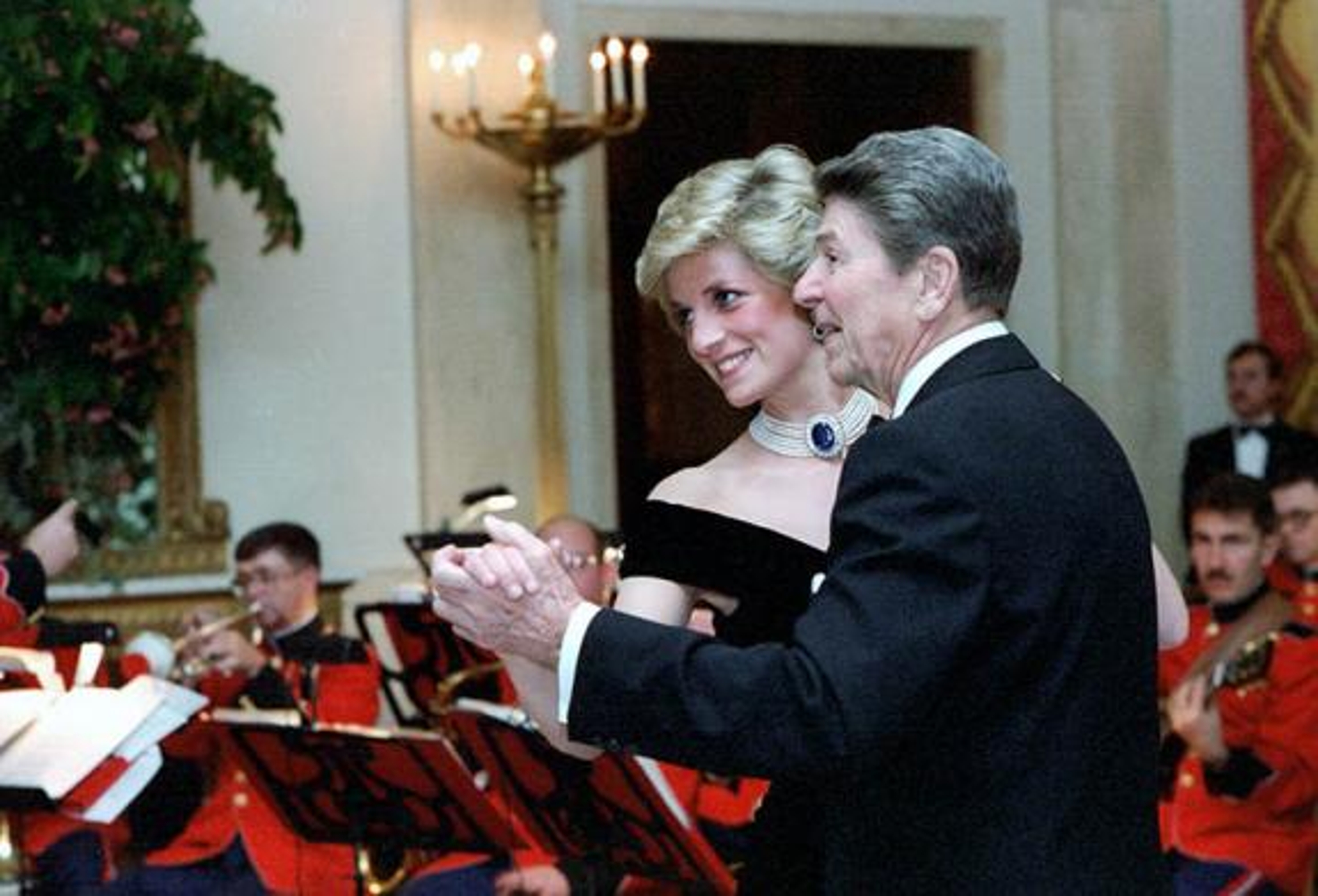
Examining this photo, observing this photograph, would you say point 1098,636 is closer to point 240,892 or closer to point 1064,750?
point 1064,750

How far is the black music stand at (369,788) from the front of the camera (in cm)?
459

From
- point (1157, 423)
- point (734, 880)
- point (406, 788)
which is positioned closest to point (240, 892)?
point (406, 788)

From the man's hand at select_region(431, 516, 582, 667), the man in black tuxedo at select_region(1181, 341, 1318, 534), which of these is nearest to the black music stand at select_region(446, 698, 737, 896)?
the man's hand at select_region(431, 516, 582, 667)

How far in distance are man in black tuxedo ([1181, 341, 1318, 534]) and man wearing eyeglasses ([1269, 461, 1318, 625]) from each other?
312 cm

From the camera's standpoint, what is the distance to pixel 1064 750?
7.27 ft

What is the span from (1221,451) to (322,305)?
3.63 m

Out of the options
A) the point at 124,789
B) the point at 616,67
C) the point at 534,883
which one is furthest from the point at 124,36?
the point at 124,789

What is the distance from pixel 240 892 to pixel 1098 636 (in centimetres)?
382

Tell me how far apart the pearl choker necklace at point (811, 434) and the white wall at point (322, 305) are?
6275 millimetres

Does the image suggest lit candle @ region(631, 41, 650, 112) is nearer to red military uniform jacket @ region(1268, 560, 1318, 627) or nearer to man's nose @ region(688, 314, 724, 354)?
red military uniform jacket @ region(1268, 560, 1318, 627)

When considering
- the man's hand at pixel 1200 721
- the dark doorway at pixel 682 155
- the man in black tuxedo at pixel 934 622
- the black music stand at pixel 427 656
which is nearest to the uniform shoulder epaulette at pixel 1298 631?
the man's hand at pixel 1200 721

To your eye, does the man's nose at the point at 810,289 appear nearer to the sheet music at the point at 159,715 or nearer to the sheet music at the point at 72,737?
the sheet music at the point at 72,737

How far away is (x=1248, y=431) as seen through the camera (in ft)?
32.0

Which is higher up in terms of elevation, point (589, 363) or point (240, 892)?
point (589, 363)
